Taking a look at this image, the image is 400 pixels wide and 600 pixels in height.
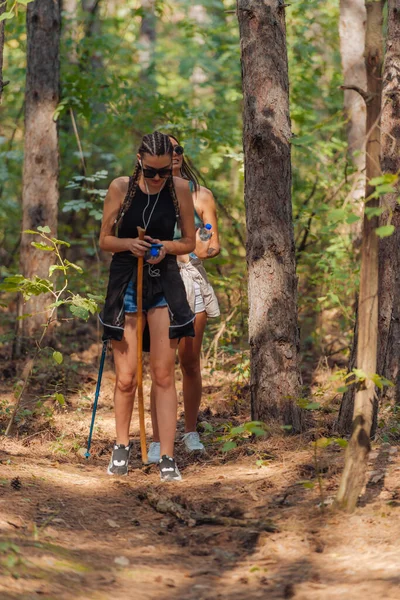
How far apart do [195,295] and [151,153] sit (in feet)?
4.80

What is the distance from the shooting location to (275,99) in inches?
248

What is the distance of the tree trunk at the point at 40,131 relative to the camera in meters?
9.76

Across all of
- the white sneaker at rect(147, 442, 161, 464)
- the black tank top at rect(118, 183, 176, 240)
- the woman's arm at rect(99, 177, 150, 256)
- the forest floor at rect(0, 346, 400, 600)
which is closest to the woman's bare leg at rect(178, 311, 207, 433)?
the forest floor at rect(0, 346, 400, 600)

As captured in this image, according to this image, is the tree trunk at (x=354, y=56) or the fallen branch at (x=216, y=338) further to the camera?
the tree trunk at (x=354, y=56)

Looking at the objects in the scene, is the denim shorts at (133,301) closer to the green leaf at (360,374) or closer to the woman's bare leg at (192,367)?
the woman's bare leg at (192,367)

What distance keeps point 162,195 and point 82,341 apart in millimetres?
6301

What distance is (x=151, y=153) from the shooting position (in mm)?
5430

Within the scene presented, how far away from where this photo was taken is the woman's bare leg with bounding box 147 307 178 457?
561 centimetres

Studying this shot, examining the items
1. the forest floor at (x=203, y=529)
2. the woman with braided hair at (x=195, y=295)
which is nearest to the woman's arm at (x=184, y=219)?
the woman with braided hair at (x=195, y=295)

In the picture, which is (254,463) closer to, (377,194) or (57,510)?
(57,510)

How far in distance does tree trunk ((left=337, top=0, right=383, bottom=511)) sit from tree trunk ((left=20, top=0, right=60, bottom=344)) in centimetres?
586

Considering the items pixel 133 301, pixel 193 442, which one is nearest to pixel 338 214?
pixel 133 301

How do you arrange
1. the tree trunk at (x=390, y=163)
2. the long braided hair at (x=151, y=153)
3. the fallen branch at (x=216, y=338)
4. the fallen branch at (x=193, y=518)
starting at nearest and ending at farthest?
the fallen branch at (x=193, y=518), the long braided hair at (x=151, y=153), the tree trunk at (x=390, y=163), the fallen branch at (x=216, y=338)

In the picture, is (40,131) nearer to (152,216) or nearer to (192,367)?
(192,367)
